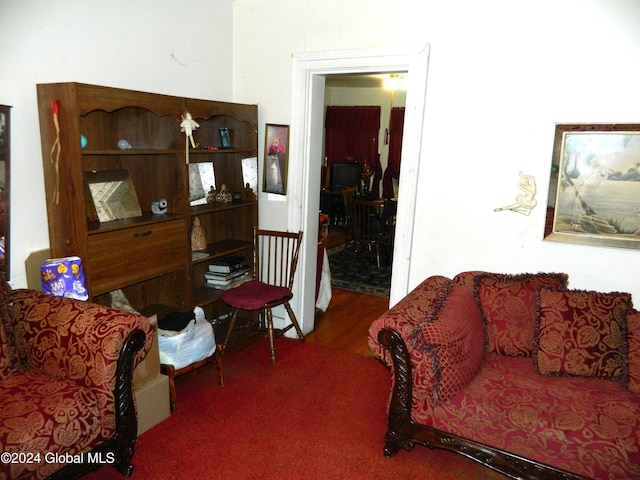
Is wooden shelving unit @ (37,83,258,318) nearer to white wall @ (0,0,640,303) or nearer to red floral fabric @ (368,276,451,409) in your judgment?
white wall @ (0,0,640,303)

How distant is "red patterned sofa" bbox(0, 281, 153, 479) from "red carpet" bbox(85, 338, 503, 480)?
0.95 feet

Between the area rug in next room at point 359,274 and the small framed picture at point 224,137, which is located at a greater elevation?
the small framed picture at point 224,137

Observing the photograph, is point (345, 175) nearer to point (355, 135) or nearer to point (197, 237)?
point (355, 135)

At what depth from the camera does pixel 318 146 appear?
358 centimetres

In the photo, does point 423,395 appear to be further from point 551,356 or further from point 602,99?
point 602,99

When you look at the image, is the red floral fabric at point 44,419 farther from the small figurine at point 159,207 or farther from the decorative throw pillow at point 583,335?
the decorative throw pillow at point 583,335

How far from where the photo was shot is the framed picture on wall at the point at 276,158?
355 cm

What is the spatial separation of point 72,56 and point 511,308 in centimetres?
273

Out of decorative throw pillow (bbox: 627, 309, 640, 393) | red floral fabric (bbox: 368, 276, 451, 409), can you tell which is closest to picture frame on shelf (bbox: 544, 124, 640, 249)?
decorative throw pillow (bbox: 627, 309, 640, 393)

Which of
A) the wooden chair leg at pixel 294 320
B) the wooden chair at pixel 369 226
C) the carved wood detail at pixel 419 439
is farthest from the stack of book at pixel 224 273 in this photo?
the wooden chair at pixel 369 226

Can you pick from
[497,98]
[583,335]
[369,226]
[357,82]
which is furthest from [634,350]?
[357,82]

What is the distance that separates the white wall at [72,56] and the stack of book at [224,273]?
4.03 feet

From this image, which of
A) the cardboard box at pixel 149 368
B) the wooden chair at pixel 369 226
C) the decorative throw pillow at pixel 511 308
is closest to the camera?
the cardboard box at pixel 149 368

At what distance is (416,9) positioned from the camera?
2.93 m
